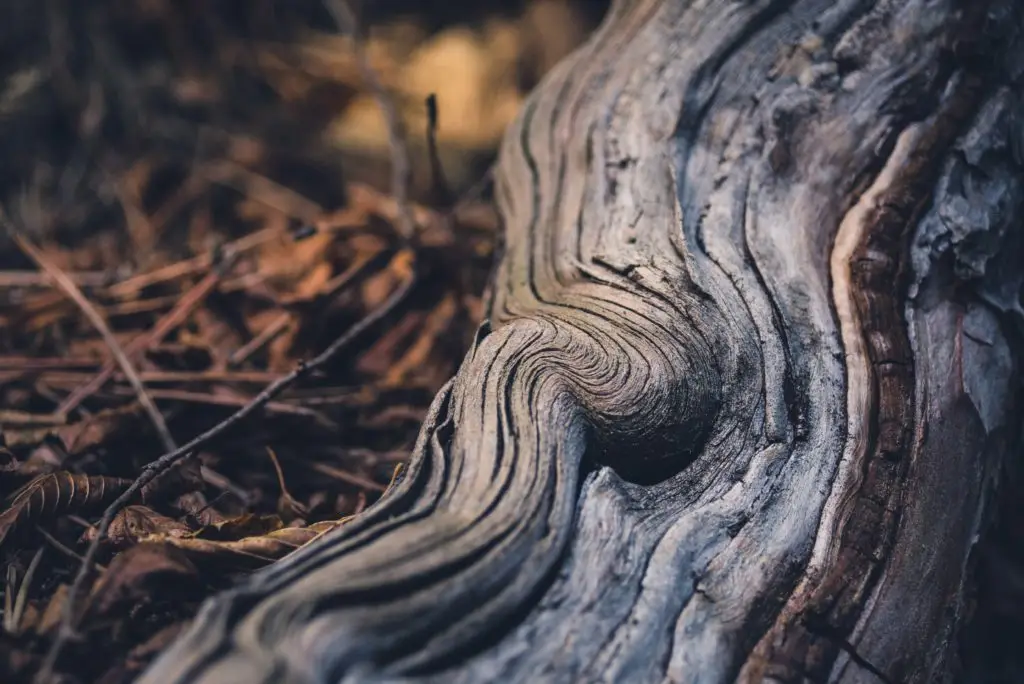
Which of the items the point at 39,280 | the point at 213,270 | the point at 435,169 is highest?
the point at 435,169

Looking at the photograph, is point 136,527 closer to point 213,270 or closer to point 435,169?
point 213,270

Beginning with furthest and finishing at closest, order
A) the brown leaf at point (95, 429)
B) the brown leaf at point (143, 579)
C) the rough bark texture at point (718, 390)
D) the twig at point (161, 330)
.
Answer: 1. the twig at point (161, 330)
2. the brown leaf at point (95, 429)
3. the brown leaf at point (143, 579)
4. the rough bark texture at point (718, 390)

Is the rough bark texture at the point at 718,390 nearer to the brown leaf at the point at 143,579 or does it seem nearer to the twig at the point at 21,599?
the brown leaf at the point at 143,579

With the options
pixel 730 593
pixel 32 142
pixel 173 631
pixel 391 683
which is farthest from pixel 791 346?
pixel 32 142

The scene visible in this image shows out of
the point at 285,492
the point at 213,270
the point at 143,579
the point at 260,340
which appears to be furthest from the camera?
the point at 213,270

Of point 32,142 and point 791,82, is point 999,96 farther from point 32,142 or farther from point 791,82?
point 32,142

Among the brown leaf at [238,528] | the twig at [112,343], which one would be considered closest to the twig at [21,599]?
the brown leaf at [238,528]

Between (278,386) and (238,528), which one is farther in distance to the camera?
(278,386)

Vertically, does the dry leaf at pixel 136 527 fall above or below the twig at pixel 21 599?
above

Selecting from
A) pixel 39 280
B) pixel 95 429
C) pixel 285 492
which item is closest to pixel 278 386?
pixel 285 492
